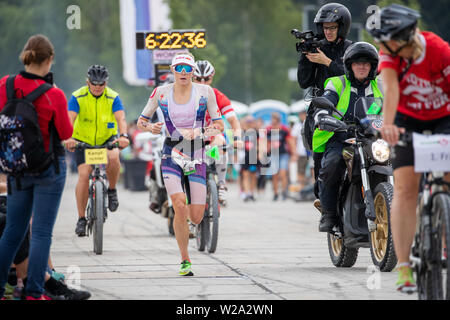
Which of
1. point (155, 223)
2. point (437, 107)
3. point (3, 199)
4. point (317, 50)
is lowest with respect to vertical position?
point (155, 223)

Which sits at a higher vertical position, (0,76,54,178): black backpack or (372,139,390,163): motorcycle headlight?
(0,76,54,178): black backpack

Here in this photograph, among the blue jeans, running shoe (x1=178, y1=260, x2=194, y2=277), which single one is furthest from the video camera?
the blue jeans

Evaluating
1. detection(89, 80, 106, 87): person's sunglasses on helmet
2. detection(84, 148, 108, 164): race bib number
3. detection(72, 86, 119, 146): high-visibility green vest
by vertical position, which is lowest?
detection(84, 148, 108, 164): race bib number

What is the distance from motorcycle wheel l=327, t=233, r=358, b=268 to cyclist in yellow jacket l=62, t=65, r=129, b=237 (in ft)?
10.3

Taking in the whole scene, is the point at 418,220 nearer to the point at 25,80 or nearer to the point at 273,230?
the point at 25,80

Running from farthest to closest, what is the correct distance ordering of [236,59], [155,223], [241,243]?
[236,59]
[155,223]
[241,243]

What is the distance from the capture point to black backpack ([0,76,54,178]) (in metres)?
6.69

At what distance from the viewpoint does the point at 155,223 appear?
53.6 feet

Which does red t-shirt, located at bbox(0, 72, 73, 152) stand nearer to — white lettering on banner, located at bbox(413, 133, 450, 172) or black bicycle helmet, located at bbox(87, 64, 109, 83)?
white lettering on banner, located at bbox(413, 133, 450, 172)

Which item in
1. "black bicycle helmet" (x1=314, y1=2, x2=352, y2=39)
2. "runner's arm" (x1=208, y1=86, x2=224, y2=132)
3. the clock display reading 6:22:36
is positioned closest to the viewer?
"runner's arm" (x1=208, y1=86, x2=224, y2=132)

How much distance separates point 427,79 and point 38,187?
2.69 m

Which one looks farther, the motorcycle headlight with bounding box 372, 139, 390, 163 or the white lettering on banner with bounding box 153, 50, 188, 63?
the white lettering on banner with bounding box 153, 50, 188, 63

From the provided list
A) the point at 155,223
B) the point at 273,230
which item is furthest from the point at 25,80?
the point at 155,223
